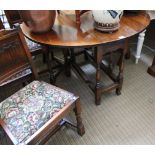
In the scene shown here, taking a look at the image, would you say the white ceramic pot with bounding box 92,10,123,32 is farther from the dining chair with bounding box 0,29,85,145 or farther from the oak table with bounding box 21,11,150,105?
the dining chair with bounding box 0,29,85,145

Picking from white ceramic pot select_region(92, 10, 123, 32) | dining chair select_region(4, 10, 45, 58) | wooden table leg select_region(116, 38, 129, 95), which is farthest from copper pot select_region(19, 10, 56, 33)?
wooden table leg select_region(116, 38, 129, 95)

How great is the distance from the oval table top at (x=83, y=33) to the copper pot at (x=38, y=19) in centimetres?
6

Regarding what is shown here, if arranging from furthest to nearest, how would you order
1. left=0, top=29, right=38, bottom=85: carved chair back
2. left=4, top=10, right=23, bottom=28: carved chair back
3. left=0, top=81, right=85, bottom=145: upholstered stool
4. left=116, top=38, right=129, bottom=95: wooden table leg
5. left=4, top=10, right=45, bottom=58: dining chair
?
left=4, top=10, right=23, bottom=28: carved chair back → left=4, top=10, right=45, bottom=58: dining chair → left=116, top=38, right=129, bottom=95: wooden table leg → left=0, top=29, right=38, bottom=85: carved chair back → left=0, top=81, right=85, bottom=145: upholstered stool

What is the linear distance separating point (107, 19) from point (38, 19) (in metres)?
0.48

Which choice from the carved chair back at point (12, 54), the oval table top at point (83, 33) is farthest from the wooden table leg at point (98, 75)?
the carved chair back at point (12, 54)

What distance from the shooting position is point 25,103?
1.24 metres

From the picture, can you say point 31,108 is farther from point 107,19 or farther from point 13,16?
point 13,16

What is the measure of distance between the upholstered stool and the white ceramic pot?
556mm

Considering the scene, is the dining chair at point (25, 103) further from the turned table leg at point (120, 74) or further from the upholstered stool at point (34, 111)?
the turned table leg at point (120, 74)

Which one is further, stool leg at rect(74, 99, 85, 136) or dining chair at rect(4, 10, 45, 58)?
dining chair at rect(4, 10, 45, 58)

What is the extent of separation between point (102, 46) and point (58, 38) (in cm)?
32

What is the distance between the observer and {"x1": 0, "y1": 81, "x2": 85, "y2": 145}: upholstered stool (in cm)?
107
